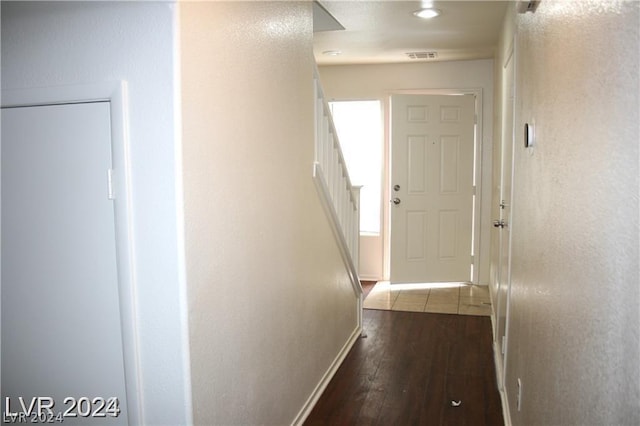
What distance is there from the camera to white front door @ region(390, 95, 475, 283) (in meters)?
5.48

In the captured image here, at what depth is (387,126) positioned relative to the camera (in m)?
5.78

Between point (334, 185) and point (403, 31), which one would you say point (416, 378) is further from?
point (403, 31)

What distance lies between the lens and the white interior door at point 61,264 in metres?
1.60

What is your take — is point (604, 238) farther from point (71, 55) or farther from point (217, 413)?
point (71, 55)

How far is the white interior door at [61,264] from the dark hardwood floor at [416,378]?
1385 mm

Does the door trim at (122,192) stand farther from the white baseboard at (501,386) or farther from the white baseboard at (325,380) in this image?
the white baseboard at (501,386)

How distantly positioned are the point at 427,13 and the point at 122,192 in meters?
2.68

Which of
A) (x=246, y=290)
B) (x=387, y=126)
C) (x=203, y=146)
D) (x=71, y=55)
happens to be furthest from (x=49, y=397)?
(x=387, y=126)

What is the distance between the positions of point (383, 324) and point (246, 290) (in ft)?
8.48

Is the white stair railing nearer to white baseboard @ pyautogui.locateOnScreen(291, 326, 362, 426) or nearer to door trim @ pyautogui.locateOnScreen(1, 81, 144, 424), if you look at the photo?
white baseboard @ pyautogui.locateOnScreen(291, 326, 362, 426)

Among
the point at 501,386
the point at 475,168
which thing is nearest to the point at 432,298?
the point at 475,168

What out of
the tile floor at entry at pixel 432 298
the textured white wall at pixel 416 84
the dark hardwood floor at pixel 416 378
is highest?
the textured white wall at pixel 416 84

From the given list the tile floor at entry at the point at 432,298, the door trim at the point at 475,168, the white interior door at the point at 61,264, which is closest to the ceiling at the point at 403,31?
the door trim at the point at 475,168

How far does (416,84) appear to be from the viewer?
18.4 feet
